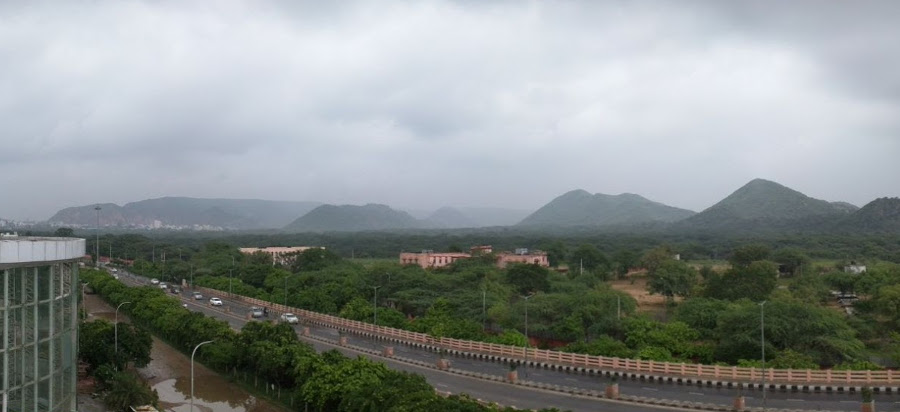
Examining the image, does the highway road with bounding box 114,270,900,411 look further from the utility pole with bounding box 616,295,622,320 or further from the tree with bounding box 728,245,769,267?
the tree with bounding box 728,245,769,267

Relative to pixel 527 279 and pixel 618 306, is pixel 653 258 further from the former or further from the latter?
pixel 618 306

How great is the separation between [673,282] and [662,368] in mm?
32988

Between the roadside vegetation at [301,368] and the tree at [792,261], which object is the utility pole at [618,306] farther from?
the tree at [792,261]

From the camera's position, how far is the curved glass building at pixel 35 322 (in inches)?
644

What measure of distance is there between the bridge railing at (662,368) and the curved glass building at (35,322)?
24.0 m

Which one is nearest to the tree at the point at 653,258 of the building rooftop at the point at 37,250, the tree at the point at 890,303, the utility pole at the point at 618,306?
the utility pole at the point at 618,306

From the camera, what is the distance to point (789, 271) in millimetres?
89438

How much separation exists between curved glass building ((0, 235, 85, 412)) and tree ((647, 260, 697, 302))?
5721cm

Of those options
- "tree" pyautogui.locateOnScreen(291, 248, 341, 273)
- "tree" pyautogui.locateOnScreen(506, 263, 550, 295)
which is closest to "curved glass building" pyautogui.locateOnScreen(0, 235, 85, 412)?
"tree" pyautogui.locateOnScreen(506, 263, 550, 295)

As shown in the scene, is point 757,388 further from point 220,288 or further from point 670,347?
point 220,288

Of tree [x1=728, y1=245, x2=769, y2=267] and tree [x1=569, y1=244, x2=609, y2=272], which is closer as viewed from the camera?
tree [x1=728, y1=245, x2=769, y2=267]

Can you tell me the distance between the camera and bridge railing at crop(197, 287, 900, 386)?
107 ft

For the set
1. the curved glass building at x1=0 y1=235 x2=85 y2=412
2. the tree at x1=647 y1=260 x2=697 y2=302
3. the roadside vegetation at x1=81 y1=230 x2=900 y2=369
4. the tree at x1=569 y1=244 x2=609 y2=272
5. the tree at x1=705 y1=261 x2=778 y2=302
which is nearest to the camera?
the curved glass building at x1=0 y1=235 x2=85 y2=412

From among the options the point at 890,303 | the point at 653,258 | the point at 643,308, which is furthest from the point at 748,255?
the point at 890,303
